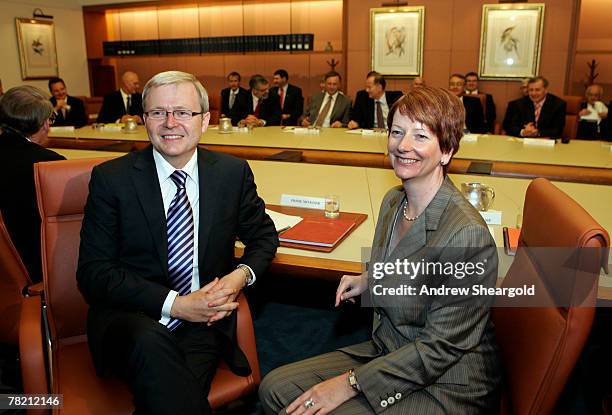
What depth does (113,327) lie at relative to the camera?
1.45 meters

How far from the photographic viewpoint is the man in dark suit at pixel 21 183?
2176 mm

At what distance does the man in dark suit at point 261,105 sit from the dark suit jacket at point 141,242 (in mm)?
4772

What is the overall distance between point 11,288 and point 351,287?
1.28 metres

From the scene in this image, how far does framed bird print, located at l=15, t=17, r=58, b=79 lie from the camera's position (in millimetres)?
7766

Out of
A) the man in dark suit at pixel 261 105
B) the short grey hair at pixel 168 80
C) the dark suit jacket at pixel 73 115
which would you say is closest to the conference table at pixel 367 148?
the dark suit jacket at pixel 73 115

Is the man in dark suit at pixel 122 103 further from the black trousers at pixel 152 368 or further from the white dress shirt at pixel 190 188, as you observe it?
the black trousers at pixel 152 368

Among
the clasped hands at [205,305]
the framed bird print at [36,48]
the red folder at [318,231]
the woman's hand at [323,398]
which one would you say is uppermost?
the framed bird print at [36,48]

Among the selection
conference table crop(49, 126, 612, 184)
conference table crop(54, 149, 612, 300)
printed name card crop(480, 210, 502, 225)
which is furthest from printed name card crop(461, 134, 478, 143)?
printed name card crop(480, 210, 502, 225)

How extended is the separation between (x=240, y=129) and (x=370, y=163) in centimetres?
189

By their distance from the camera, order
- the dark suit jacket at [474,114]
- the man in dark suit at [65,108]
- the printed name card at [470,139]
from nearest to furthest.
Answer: the printed name card at [470,139] → the man in dark suit at [65,108] → the dark suit jacket at [474,114]

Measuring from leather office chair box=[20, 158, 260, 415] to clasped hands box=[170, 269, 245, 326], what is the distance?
0.11m

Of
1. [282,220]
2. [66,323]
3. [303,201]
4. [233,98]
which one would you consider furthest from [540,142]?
[233,98]

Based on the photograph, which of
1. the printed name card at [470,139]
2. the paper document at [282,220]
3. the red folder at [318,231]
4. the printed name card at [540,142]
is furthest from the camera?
the printed name card at [470,139]

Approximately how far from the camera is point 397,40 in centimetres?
747
